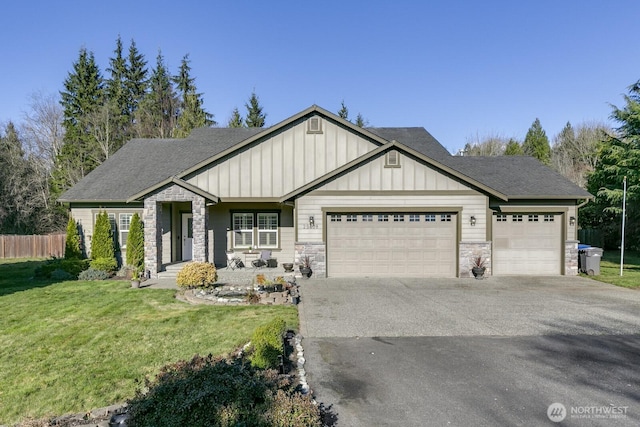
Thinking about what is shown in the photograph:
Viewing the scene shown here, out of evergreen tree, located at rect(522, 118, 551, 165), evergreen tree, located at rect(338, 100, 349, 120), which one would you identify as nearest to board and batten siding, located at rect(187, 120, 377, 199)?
evergreen tree, located at rect(338, 100, 349, 120)

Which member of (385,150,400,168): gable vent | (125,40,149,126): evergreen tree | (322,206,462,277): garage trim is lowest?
(322,206,462,277): garage trim

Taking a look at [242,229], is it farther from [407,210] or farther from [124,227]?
[407,210]

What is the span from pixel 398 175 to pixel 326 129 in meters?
3.58

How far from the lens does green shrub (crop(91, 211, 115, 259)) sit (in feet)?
45.5

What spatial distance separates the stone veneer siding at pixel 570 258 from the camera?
13.5 meters

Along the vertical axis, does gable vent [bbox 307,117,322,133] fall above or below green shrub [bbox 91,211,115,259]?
above

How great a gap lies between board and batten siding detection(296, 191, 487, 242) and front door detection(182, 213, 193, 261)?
5.81 metres

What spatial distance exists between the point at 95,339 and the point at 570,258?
49.9ft

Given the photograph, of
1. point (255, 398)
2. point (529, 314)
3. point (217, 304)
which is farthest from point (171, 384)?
point (529, 314)

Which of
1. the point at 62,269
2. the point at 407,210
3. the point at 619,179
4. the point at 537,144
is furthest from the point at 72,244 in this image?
the point at 537,144

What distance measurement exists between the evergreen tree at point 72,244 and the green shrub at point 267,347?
1261cm

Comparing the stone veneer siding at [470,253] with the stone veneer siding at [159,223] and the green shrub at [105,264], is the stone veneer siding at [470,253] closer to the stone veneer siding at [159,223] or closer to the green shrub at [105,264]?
the stone veneer siding at [159,223]

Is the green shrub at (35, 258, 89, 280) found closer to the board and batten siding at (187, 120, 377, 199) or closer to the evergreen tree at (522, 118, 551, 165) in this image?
the board and batten siding at (187, 120, 377, 199)

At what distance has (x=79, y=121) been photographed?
3272 centimetres
